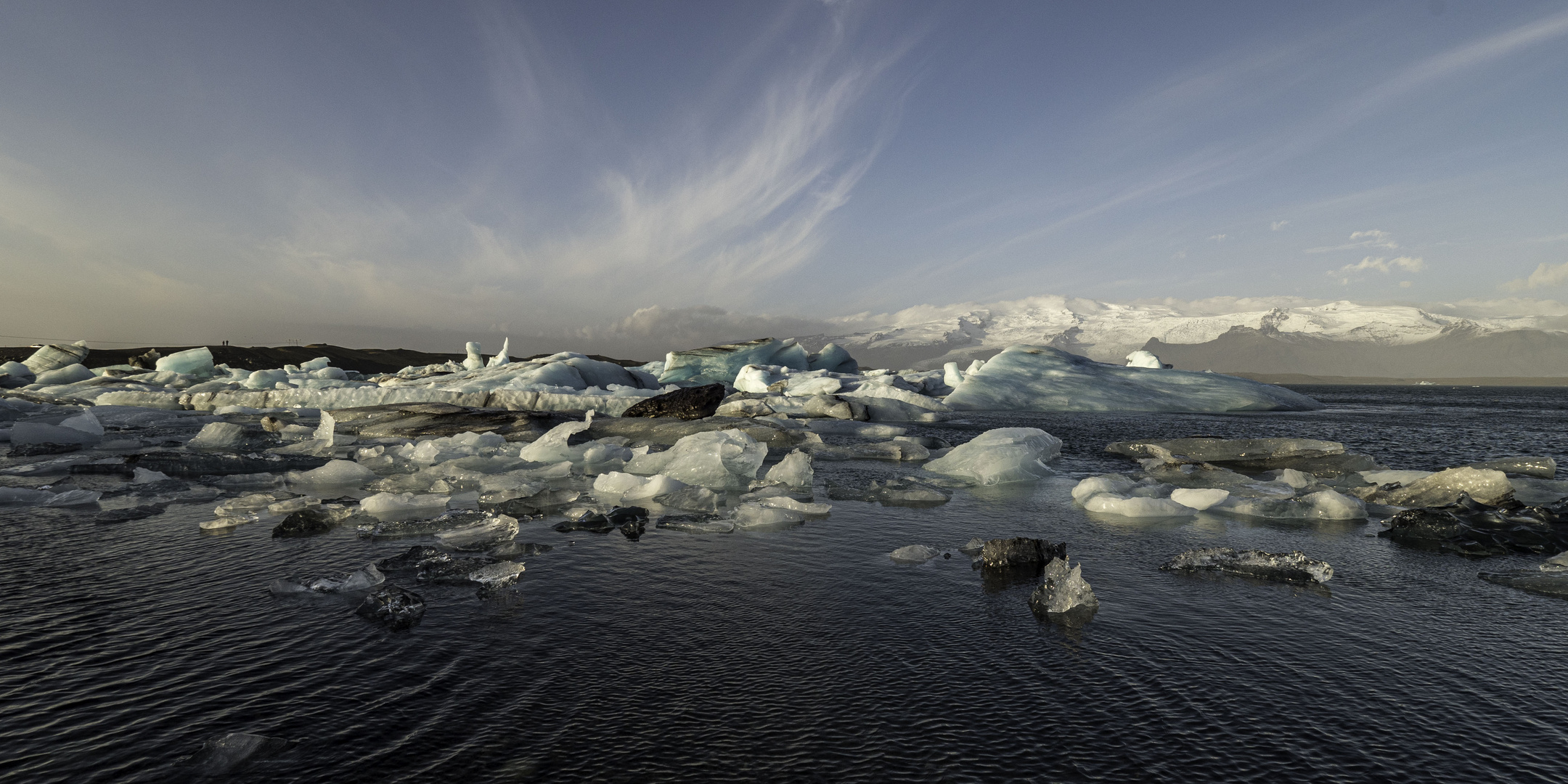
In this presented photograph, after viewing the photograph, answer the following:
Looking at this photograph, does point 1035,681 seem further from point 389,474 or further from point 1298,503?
point 389,474

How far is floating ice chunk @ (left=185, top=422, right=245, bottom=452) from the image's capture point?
11.2m

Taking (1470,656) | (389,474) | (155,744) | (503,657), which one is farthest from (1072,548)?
(389,474)

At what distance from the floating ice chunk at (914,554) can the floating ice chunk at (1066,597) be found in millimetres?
1046

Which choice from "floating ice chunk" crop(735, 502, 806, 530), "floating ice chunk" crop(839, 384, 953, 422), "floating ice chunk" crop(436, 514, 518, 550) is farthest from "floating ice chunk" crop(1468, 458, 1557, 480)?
"floating ice chunk" crop(839, 384, 953, 422)

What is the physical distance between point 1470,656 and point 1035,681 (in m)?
2.18

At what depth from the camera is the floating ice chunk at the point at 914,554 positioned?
4.64 m

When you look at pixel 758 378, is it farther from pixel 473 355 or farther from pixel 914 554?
pixel 914 554

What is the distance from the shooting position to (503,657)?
279 cm

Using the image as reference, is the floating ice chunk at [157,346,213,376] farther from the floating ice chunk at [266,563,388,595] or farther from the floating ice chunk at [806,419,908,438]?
the floating ice chunk at [266,563,388,595]

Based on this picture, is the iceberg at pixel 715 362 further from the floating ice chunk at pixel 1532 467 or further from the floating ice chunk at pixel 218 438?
the floating ice chunk at pixel 1532 467

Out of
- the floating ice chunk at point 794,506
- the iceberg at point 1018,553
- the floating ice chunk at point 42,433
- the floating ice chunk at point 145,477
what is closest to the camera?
the iceberg at point 1018,553

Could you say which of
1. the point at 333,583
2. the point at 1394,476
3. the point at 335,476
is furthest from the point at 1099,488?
the point at 335,476

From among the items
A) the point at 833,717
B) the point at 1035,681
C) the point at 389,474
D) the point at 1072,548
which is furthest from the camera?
the point at 389,474

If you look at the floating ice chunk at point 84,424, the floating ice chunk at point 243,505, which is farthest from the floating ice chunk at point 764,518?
the floating ice chunk at point 84,424
